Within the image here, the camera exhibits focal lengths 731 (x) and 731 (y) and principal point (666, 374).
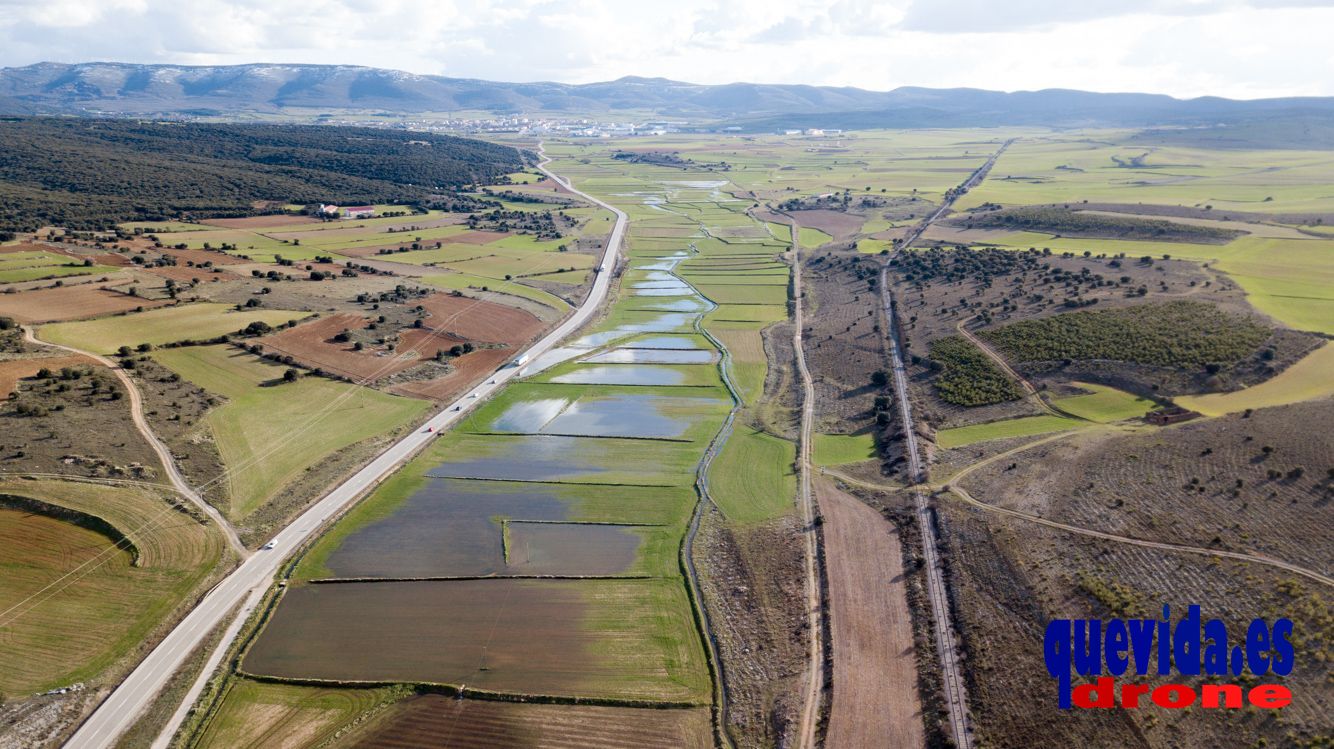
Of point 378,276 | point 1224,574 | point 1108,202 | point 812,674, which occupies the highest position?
point 1108,202

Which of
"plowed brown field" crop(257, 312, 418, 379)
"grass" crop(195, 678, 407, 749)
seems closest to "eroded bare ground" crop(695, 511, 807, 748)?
"grass" crop(195, 678, 407, 749)

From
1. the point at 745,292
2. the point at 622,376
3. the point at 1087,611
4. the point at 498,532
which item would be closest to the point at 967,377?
the point at 622,376

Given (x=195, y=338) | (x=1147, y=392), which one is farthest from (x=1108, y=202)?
(x=195, y=338)

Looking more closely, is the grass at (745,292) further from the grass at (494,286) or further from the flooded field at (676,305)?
the grass at (494,286)

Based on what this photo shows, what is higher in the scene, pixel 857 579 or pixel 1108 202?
pixel 1108 202

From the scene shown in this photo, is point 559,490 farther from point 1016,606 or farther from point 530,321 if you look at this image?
point 530,321
